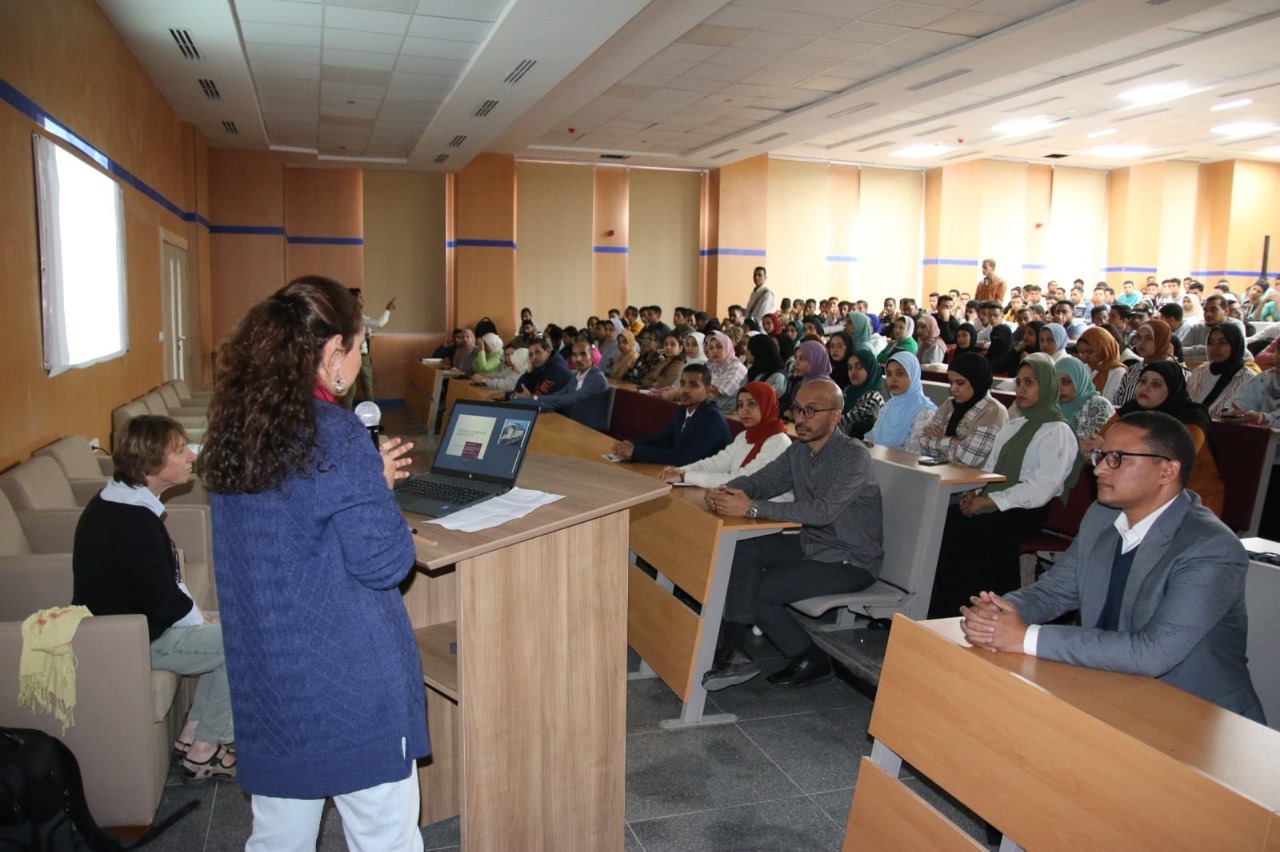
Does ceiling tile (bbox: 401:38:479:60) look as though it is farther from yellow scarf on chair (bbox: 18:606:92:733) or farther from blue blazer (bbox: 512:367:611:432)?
yellow scarf on chair (bbox: 18:606:92:733)

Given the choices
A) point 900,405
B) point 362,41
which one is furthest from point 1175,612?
point 362,41

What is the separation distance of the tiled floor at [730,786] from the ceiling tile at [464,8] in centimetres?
521

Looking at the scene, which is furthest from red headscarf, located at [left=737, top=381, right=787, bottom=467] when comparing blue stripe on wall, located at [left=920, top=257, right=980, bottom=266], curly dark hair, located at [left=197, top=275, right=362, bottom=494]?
blue stripe on wall, located at [left=920, top=257, right=980, bottom=266]

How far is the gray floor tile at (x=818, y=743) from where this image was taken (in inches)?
123

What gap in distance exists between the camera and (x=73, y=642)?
→ 2598 millimetres

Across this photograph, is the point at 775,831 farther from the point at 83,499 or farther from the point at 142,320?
the point at 142,320

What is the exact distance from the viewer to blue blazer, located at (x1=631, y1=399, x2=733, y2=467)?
→ 15.4 ft

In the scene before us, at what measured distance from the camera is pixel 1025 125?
548 inches

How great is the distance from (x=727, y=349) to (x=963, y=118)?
7615 mm

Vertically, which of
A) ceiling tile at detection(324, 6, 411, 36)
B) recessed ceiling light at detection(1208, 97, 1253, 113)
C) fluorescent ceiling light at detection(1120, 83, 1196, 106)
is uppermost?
recessed ceiling light at detection(1208, 97, 1253, 113)

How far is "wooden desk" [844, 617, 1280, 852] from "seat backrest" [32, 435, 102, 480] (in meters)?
4.24

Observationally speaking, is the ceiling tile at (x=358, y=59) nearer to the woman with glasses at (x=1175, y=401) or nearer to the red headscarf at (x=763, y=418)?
the red headscarf at (x=763, y=418)

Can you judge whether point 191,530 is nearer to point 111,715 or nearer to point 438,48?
point 111,715

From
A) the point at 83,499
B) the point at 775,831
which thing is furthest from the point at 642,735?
the point at 83,499
